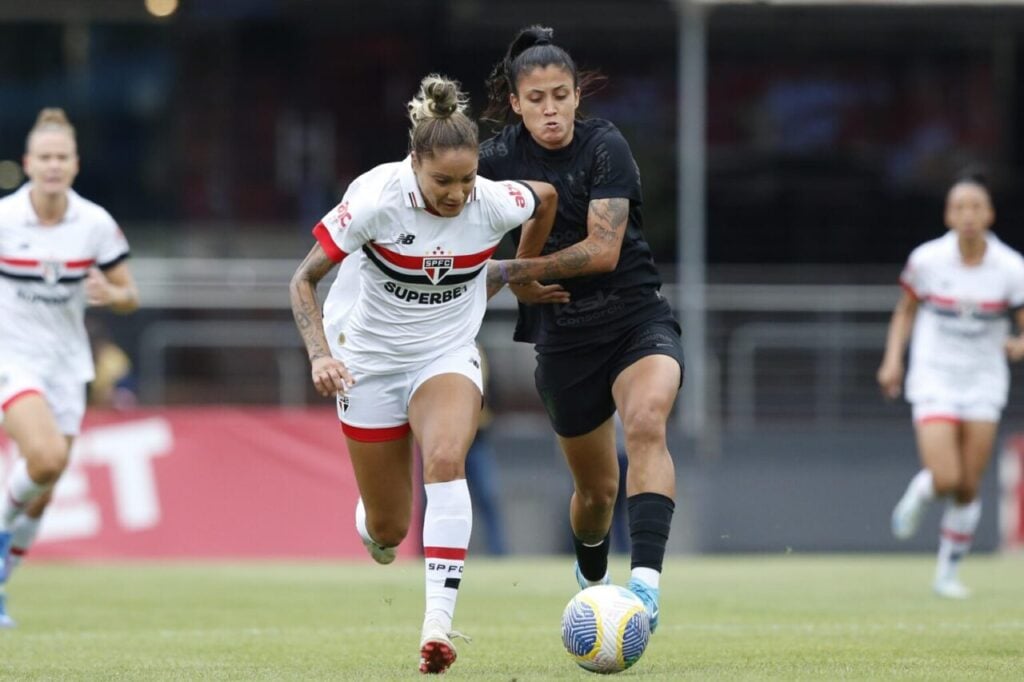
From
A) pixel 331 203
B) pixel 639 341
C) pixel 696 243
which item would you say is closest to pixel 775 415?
pixel 696 243

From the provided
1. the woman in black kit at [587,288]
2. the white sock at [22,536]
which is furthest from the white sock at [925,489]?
the white sock at [22,536]

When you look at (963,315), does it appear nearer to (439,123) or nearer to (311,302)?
(439,123)

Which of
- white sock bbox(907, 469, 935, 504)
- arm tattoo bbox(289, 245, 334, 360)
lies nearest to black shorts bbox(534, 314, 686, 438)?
arm tattoo bbox(289, 245, 334, 360)

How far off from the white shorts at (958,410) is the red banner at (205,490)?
Result: 6094 millimetres

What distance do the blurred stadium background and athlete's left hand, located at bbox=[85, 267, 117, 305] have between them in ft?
21.7

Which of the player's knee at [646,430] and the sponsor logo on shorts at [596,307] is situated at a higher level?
the sponsor logo on shorts at [596,307]

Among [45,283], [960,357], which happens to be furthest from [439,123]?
[960,357]

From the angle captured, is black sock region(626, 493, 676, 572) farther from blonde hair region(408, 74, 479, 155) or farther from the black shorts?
blonde hair region(408, 74, 479, 155)

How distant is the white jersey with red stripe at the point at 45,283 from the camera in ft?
33.9

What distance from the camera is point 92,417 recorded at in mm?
16562

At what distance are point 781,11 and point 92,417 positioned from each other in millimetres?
10645

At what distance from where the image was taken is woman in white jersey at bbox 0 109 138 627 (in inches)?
400

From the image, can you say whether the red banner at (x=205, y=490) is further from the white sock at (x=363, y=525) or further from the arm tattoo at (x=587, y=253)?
the arm tattoo at (x=587, y=253)

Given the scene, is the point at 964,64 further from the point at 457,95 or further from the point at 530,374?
the point at 457,95
